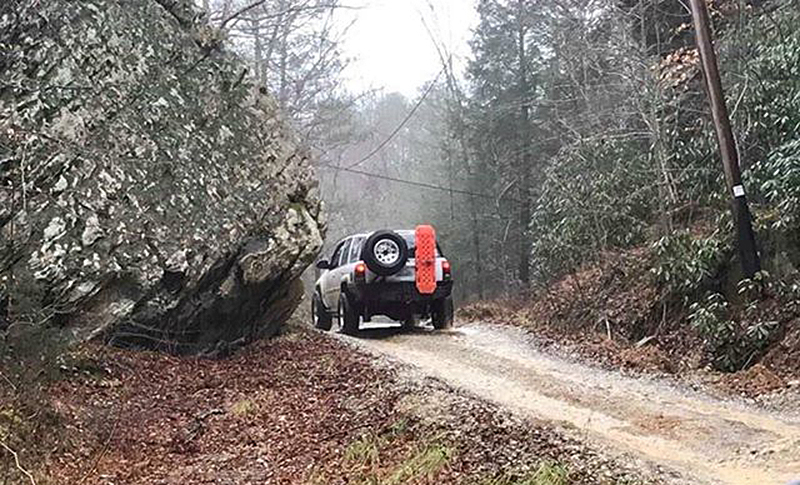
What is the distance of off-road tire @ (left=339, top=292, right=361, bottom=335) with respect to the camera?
13.9m

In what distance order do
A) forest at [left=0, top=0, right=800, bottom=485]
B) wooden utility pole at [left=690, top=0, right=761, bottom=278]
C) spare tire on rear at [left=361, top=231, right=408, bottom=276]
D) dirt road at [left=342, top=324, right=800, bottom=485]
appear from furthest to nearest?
spare tire on rear at [left=361, top=231, right=408, bottom=276] < wooden utility pole at [left=690, top=0, right=761, bottom=278] < forest at [left=0, top=0, right=800, bottom=485] < dirt road at [left=342, top=324, right=800, bottom=485]

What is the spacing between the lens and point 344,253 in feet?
49.8

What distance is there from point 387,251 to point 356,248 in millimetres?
1482

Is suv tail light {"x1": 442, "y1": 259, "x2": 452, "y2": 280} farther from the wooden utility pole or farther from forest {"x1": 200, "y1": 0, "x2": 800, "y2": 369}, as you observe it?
the wooden utility pole

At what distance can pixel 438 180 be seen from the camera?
34.9m

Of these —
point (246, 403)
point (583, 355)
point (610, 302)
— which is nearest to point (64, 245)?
point (246, 403)

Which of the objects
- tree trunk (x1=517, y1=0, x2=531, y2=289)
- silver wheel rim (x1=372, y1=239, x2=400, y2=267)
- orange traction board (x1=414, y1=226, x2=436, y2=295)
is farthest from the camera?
tree trunk (x1=517, y1=0, x2=531, y2=289)

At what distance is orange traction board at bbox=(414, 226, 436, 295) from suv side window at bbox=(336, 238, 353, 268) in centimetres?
215

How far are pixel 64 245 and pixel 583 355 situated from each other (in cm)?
753

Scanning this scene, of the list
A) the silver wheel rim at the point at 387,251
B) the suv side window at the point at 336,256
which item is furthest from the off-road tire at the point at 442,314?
the suv side window at the point at 336,256

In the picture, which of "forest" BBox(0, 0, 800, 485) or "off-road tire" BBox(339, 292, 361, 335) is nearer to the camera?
"forest" BBox(0, 0, 800, 485)

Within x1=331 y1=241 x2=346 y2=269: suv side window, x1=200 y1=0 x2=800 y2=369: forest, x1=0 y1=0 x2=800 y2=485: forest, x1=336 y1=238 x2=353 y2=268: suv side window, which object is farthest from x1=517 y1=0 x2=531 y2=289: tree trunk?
x1=336 y1=238 x2=353 y2=268: suv side window

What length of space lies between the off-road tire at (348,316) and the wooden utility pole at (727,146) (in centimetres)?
678

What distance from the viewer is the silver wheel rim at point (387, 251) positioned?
13.0m
